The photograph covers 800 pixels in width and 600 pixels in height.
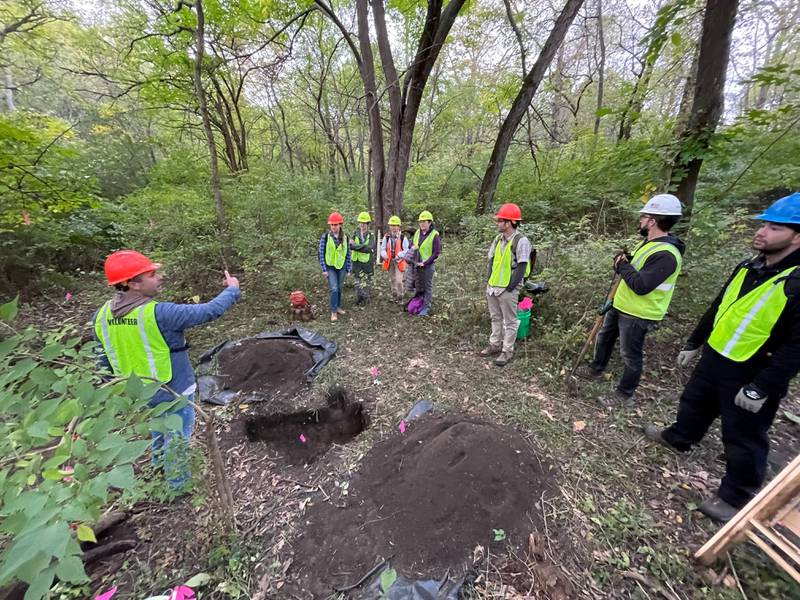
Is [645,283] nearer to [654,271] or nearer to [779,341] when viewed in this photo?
[654,271]

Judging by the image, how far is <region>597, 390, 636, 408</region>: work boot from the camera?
10.9 feet

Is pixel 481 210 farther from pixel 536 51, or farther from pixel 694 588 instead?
pixel 694 588

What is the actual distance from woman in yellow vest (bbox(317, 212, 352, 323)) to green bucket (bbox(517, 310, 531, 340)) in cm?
308

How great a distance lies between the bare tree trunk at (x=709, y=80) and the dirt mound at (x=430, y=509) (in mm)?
3784

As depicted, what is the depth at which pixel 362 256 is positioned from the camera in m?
6.23

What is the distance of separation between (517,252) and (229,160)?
1392cm

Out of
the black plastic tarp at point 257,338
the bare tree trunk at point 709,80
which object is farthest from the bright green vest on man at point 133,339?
the bare tree trunk at point 709,80

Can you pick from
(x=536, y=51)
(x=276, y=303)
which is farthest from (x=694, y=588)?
(x=536, y=51)

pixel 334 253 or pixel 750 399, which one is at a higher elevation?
pixel 334 253

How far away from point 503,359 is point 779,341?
2414 mm

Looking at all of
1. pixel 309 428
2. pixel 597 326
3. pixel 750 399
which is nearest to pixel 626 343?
pixel 597 326

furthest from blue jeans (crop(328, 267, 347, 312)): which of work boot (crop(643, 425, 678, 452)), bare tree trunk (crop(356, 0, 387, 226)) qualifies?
work boot (crop(643, 425, 678, 452))

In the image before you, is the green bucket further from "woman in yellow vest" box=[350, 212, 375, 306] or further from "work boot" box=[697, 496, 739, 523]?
"woman in yellow vest" box=[350, 212, 375, 306]

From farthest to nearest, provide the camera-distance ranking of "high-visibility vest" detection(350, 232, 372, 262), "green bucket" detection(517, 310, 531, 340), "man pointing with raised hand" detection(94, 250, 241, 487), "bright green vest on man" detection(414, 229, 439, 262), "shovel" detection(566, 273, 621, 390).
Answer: "high-visibility vest" detection(350, 232, 372, 262) → "bright green vest on man" detection(414, 229, 439, 262) → "green bucket" detection(517, 310, 531, 340) → "shovel" detection(566, 273, 621, 390) → "man pointing with raised hand" detection(94, 250, 241, 487)
